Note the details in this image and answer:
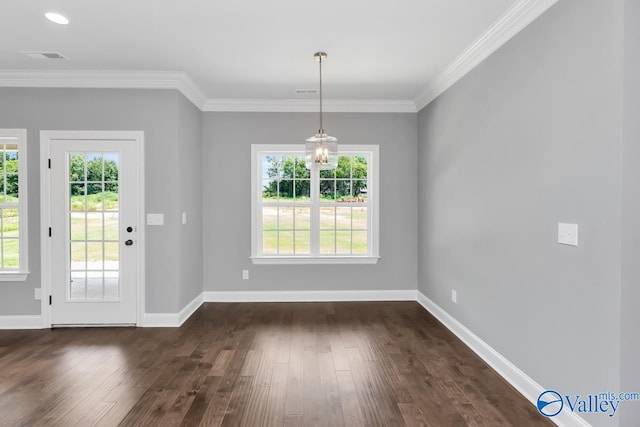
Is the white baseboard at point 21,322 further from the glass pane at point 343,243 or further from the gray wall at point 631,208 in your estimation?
the gray wall at point 631,208

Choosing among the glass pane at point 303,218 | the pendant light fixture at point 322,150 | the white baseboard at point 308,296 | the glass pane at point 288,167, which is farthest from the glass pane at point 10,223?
the pendant light fixture at point 322,150

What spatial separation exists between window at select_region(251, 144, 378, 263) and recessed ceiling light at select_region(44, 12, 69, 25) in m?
2.63

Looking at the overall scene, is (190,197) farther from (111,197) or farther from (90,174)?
(90,174)

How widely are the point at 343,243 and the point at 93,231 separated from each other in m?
3.06

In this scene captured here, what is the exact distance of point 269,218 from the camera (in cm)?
523

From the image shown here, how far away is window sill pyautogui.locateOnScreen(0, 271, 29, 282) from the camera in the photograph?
4.04 m

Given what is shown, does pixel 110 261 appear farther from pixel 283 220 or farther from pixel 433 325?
pixel 433 325

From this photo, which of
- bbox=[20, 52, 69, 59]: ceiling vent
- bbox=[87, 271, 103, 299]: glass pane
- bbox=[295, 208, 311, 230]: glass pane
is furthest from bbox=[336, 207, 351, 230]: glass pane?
bbox=[20, 52, 69, 59]: ceiling vent

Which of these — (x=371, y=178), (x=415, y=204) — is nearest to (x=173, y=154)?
(x=371, y=178)

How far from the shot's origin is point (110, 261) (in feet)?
13.4

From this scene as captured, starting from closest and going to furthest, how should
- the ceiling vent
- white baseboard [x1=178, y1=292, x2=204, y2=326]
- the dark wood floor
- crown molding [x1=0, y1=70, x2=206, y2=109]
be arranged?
1. the dark wood floor
2. the ceiling vent
3. crown molding [x1=0, y1=70, x2=206, y2=109]
4. white baseboard [x1=178, y1=292, x2=204, y2=326]

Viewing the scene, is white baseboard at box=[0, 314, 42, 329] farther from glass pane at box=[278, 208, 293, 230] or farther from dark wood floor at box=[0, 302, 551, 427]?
glass pane at box=[278, 208, 293, 230]

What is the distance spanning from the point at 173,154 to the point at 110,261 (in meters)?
1.36

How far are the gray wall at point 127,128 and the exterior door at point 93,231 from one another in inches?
6.8
